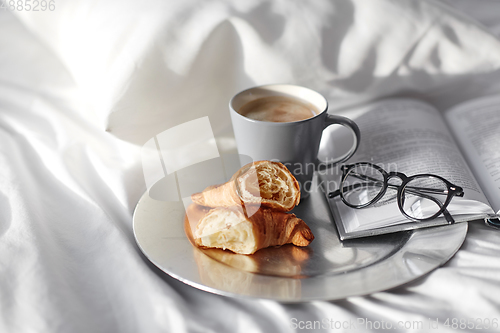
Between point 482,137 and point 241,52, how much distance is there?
0.47m

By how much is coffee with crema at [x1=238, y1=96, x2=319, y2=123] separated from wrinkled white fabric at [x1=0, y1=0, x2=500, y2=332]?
0.41ft

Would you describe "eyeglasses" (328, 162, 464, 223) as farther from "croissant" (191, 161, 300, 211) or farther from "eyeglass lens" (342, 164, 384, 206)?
"croissant" (191, 161, 300, 211)

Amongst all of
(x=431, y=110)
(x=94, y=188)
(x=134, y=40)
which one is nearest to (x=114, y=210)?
(x=94, y=188)

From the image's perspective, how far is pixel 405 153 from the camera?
2.14 ft

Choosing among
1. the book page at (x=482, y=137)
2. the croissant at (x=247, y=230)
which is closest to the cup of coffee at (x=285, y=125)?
the croissant at (x=247, y=230)

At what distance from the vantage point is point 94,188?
0.63m

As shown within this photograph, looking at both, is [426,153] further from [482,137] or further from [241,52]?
[241,52]

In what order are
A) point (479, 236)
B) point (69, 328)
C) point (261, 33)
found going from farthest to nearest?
1. point (261, 33)
2. point (479, 236)
3. point (69, 328)

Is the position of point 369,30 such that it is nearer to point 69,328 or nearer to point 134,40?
point 134,40

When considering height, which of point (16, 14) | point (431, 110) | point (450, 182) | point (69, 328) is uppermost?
point (16, 14)

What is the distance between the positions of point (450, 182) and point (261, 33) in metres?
0.40

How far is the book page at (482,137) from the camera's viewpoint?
0.62 meters

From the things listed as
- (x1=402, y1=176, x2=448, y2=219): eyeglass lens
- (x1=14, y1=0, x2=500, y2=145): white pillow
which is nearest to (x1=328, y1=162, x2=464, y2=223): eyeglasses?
(x1=402, y1=176, x2=448, y2=219): eyeglass lens

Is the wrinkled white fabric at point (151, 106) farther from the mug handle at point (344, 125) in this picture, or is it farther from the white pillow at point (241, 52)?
the mug handle at point (344, 125)
